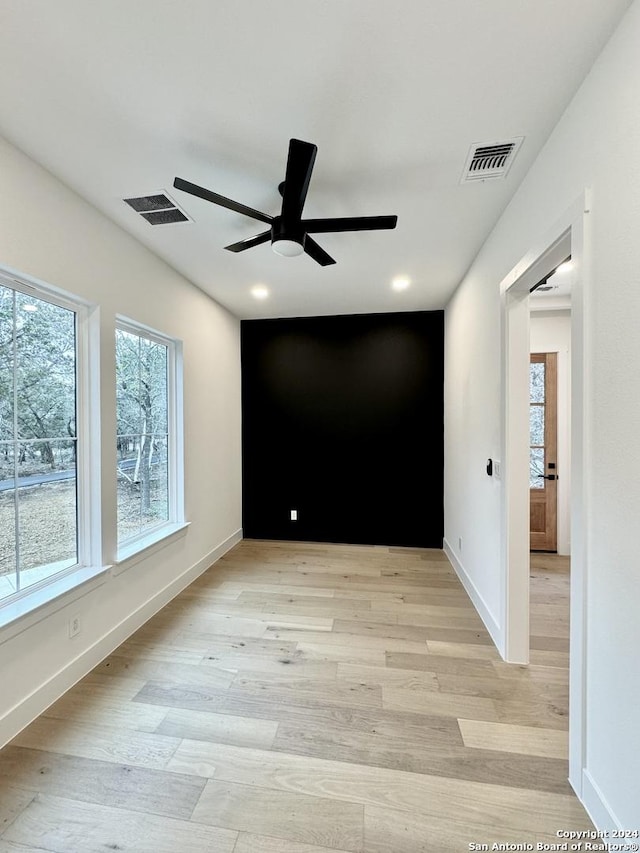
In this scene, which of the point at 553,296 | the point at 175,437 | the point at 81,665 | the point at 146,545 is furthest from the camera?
the point at 553,296

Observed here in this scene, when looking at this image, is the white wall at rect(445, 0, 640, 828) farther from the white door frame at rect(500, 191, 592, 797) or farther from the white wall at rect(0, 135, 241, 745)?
the white wall at rect(0, 135, 241, 745)

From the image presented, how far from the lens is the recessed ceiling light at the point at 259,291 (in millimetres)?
3441

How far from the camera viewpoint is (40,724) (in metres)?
1.73

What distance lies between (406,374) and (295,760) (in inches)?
143

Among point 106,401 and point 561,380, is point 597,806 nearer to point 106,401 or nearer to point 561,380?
point 106,401

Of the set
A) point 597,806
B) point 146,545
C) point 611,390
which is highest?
point 611,390

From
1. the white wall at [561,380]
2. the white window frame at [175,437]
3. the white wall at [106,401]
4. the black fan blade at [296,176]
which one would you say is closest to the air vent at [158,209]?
the white wall at [106,401]

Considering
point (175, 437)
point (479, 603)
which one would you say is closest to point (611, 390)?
point (479, 603)

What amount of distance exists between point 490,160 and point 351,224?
74 cm

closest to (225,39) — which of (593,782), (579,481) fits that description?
(579,481)

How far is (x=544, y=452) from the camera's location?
13.5 ft

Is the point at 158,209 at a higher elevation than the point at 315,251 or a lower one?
higher

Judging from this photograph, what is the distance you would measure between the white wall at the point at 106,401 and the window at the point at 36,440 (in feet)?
0.56

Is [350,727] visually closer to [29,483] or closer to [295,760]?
[295,760]
